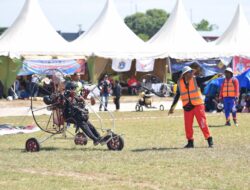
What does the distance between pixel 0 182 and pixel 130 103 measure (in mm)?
29688

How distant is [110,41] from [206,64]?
6.36 meters

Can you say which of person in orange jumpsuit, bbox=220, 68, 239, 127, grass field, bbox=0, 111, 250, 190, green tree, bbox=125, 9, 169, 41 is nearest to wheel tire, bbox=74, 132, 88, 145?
grass field, bbox=0, 111, 250, 190

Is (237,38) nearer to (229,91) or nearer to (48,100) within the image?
(229,91)

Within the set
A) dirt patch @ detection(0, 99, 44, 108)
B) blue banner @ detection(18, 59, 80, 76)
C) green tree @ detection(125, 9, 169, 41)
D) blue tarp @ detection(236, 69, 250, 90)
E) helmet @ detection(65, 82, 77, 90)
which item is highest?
Result: green tree @ detection(125, 9, 169, 41)

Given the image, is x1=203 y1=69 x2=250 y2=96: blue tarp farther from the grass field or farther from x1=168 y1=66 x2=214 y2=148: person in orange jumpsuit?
x1=168 y1=66 x2=214 y2=148: person in orange jumpsuit

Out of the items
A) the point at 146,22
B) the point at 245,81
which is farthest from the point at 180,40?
the point at 146,22

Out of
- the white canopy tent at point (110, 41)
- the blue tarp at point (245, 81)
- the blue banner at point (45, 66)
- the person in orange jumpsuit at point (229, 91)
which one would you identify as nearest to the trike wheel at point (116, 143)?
the person in orange jumpsuit at point (229, 91)

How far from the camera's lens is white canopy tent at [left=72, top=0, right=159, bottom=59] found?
44.8 meters

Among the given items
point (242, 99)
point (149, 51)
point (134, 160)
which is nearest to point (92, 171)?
point (134, 160)

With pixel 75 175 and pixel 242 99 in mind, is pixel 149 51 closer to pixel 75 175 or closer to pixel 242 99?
pixel 242 99

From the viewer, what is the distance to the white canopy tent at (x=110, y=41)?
44812 millimetres

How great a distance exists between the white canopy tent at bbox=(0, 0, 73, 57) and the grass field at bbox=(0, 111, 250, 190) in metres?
23.3

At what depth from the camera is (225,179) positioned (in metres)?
11.9

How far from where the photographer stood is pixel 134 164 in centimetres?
1384
